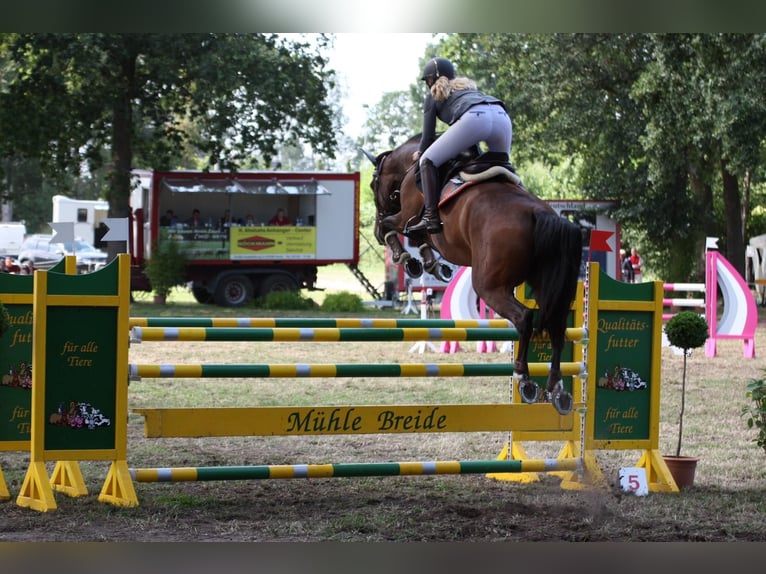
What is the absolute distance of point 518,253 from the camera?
4.46 meters

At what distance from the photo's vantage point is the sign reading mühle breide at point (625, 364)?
220 inches

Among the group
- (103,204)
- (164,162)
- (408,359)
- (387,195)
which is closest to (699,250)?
(164,162)

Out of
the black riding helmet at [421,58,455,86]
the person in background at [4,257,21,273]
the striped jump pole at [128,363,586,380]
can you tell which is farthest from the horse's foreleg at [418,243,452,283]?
the person in background at [4,257,21,273]

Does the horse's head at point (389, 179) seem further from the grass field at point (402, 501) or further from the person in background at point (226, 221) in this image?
the person in background at point (226, 221)

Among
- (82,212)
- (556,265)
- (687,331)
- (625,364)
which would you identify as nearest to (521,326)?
(556,265)

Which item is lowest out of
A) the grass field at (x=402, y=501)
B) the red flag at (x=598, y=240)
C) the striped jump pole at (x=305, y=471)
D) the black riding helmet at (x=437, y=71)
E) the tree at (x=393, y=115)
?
the grass field at (x=402, y=501)

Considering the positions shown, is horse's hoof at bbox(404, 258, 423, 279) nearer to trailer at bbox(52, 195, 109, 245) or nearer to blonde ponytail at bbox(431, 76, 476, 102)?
blonde ponytail at bbox(431, 76, 476, 102)

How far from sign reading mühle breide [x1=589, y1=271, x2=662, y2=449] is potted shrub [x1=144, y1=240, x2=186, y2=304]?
1468 centimetres

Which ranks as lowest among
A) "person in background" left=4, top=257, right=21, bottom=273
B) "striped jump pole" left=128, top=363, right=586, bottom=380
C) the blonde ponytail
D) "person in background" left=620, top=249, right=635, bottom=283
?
"striped jump pole" left=128, top=363, right=586, bottom=380

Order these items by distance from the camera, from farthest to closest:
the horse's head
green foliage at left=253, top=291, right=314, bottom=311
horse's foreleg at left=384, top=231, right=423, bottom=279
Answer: green foliage at left=253, top=291, right=314, bottom=311
the horse's head
horse's foreleg at left=384, top=231, right=423, bottom=279

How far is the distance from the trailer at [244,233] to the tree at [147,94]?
21.0 inches

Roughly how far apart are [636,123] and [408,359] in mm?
11737

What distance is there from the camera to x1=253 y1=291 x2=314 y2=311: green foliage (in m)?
19.4

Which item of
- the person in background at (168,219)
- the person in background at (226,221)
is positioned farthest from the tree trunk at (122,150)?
the person in background at (226,221)
